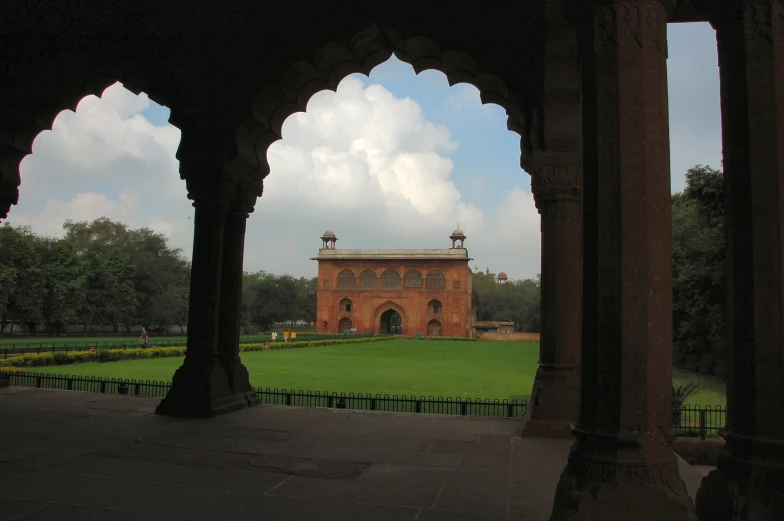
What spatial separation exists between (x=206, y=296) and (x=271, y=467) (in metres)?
3.27

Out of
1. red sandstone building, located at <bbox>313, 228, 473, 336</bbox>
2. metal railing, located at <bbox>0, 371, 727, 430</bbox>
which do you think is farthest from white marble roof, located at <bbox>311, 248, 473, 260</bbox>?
metal railing, located at <bbox>0, 371, 727, 430</bbox>

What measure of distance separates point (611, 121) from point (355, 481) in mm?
3036

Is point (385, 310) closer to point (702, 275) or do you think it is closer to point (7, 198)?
point (702, 275)

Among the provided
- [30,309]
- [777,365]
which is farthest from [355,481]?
[30,309]

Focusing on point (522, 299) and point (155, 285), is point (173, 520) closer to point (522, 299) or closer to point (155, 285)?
point (155, 285)

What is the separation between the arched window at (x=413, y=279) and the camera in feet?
198

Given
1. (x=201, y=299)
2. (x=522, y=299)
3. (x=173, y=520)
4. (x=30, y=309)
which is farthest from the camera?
(x=522, y=299)

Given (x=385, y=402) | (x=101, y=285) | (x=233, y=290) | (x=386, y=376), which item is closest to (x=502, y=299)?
(x=101, y=285)

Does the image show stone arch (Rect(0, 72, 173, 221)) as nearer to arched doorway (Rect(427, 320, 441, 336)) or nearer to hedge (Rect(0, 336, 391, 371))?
hedge (Rect(0, 336, 391, 371))

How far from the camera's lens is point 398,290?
6059 cm

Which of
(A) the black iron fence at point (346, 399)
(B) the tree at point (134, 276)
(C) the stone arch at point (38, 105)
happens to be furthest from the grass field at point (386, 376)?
(B) the tree at point (134, 276)

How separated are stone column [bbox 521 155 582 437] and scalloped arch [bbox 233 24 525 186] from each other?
3.15ft

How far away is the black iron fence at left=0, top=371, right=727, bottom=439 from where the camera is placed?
8.76m

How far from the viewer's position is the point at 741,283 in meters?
3.31
